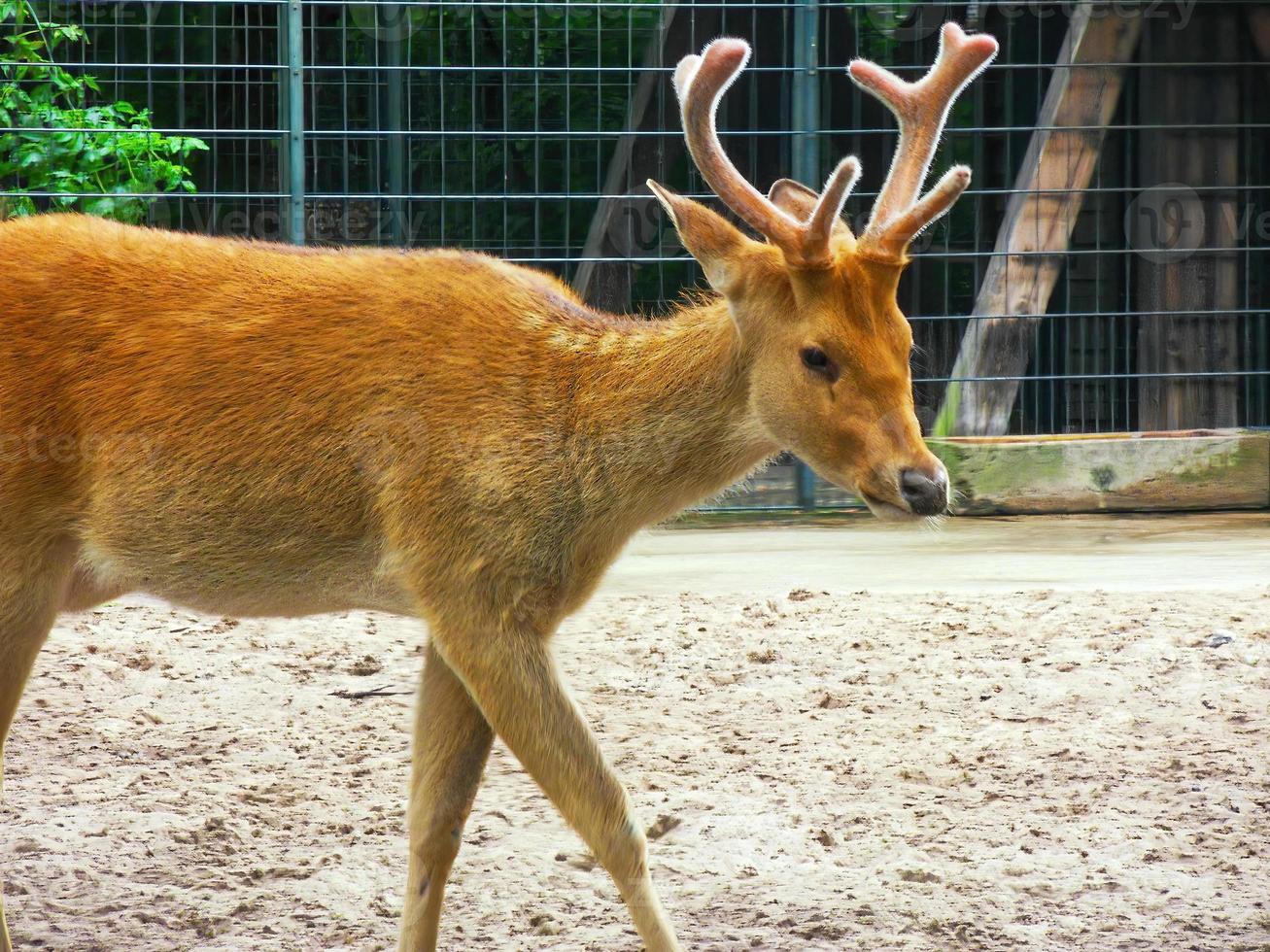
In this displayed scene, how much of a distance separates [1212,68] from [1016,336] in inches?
78.1

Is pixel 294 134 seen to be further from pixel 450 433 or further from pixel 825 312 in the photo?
pixel 825 312

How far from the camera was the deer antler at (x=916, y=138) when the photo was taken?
11.1 ft

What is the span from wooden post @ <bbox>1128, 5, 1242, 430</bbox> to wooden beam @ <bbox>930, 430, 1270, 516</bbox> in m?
0.79

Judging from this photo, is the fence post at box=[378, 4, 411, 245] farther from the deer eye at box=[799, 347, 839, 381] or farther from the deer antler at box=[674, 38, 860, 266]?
the deer eye at box=[799, 347, 839, 381]

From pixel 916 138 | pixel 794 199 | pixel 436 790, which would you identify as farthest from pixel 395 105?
pixel 436 790

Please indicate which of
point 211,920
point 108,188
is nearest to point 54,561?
point 211,920

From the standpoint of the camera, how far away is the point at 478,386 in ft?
11.4

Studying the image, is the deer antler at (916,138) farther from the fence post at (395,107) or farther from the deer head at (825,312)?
the fence post at (395,107)

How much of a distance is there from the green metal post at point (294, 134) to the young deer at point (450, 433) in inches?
174

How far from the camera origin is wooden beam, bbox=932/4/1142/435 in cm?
883

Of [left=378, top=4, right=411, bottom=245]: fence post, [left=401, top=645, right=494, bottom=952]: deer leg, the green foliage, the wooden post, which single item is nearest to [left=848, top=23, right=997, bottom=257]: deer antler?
[left=401, top=645, right=494, bottom=952]: deer leg

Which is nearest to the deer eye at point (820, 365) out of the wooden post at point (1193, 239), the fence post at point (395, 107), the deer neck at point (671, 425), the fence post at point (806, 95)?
the deer neck at point (671, 425)

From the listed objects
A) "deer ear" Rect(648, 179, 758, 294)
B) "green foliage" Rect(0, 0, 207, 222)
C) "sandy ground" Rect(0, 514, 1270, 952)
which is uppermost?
"green foliage" Rect(0, 0, 207, 222)

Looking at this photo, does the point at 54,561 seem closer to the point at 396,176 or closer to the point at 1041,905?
the point at 1041,905
